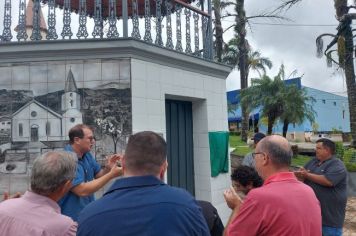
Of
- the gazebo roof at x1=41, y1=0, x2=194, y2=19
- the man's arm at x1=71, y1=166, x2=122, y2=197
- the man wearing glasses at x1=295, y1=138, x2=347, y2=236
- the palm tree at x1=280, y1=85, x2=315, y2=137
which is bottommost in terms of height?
the man wearing glasses at x1=295, y1=138, x2=347, y2=236

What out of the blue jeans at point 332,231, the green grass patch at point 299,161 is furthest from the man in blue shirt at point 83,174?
the green grass patch at point 299,161

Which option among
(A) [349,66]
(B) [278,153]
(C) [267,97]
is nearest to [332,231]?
(B) [278,153]

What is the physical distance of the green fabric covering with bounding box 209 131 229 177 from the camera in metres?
6.15

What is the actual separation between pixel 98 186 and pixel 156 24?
2.99 meters

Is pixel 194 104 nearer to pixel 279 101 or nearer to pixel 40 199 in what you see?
pixel 40 199

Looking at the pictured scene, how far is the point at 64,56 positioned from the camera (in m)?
4.84

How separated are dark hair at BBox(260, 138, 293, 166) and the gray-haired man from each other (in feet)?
4.32

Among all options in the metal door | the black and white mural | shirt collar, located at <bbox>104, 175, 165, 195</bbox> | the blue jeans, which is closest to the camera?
shirt collar, located at <bbox>104, 175, 165, 195</bbox>

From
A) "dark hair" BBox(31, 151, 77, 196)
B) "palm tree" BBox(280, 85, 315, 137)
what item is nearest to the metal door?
"dark hair" BBox(31, 151, 77, 196)

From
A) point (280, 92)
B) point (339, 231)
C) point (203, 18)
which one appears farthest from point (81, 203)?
point (280, 92)

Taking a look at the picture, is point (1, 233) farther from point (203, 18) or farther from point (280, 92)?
point (280, 92)

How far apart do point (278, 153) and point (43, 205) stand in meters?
1.55

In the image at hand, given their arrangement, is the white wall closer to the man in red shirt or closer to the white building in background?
the white building in background

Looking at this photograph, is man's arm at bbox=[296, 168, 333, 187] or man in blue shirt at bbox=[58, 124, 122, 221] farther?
man's arm at bbox=[296, 168, 333, 187]
